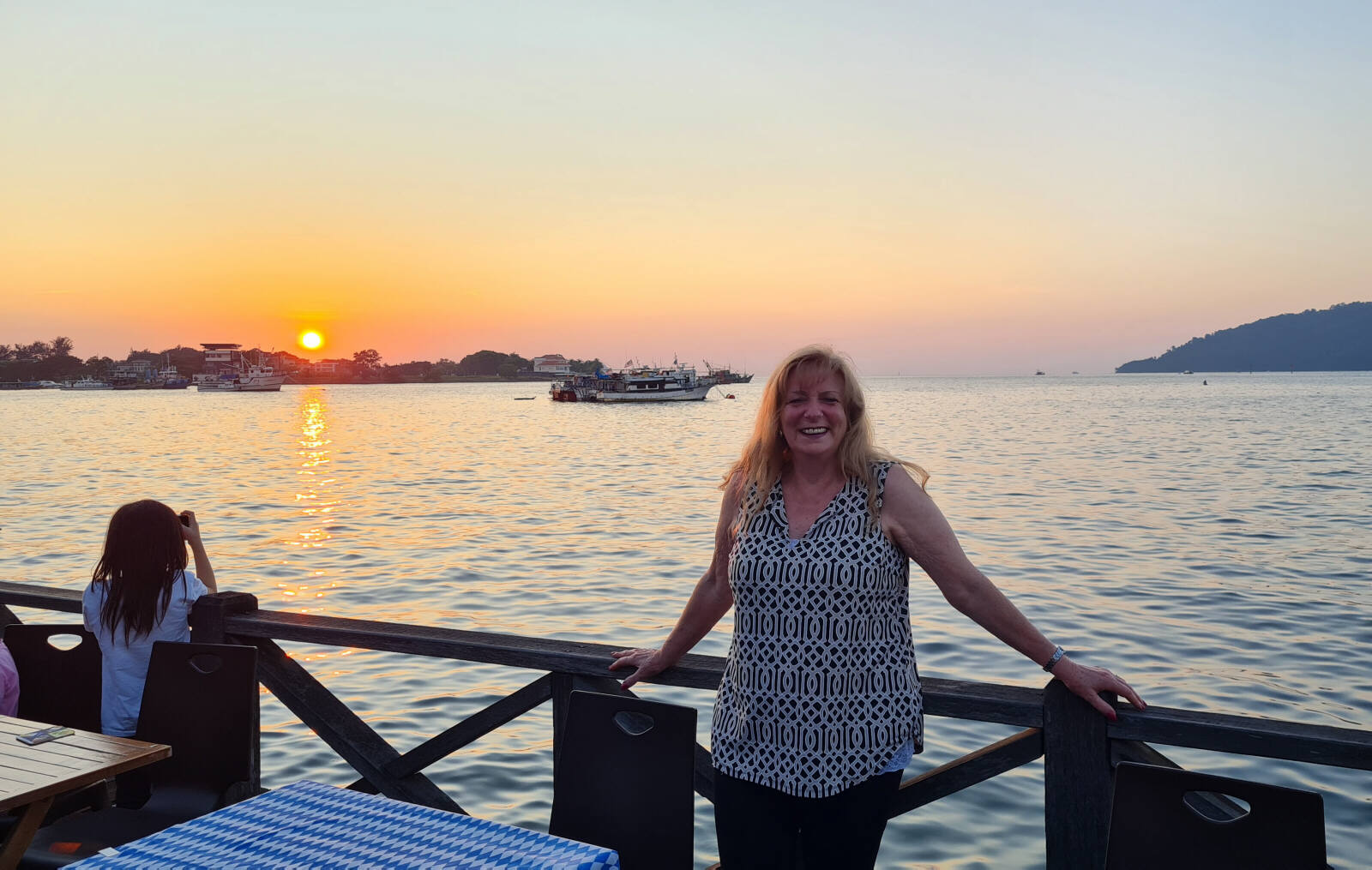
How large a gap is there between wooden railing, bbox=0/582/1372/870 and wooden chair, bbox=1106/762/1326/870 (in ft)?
1.00

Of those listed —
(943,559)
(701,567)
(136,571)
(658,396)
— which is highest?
(658,396)

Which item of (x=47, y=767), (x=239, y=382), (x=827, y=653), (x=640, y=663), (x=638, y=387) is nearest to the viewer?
(x=827, y=653)

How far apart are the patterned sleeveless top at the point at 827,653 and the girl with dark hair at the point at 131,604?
2.70m

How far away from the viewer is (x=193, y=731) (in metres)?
3.78

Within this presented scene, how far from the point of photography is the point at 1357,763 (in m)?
2.49

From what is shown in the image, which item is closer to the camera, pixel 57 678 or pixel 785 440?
pixel 785 440

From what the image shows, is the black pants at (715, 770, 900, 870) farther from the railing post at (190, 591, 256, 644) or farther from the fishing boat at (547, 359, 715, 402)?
the fishing boat at (547, 359, 715, 402)

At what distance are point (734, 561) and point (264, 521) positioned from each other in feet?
68.9

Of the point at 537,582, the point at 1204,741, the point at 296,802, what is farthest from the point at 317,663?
the point at 1204,741

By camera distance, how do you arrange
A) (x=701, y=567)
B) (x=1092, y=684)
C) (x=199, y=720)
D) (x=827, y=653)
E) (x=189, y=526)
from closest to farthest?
1. (x=827, y=653)
2. (x=1092, y=684)
3. (x=199, y=720)
4. (x=189, y=526)
5. (x=701, y=567)

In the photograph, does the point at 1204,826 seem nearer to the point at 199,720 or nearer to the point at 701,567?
the point at 199,720

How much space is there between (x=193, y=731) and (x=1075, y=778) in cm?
307

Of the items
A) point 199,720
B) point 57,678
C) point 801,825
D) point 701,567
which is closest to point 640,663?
point 801,825

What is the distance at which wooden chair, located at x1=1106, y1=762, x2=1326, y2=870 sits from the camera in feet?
7.02
